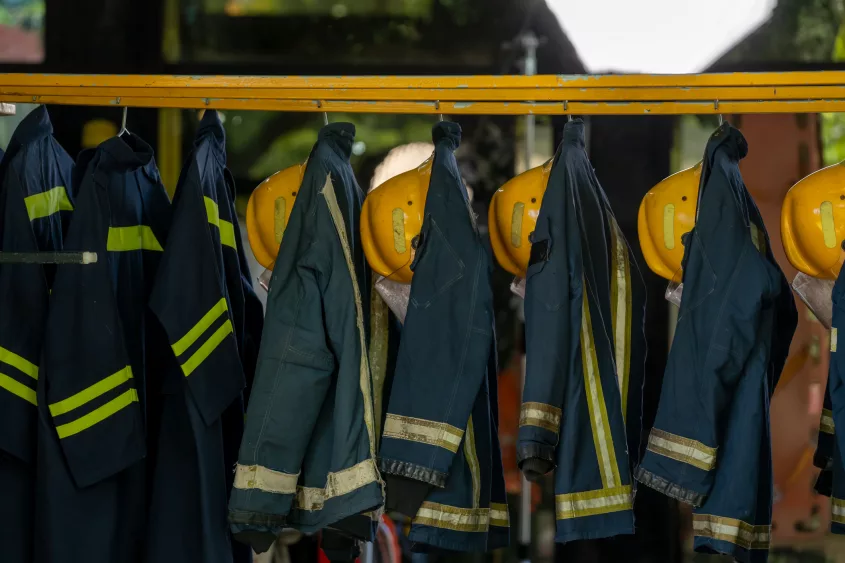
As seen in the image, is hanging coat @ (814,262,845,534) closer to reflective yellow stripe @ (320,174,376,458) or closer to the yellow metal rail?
the yellow metal rail

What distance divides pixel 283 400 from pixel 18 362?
0.69m

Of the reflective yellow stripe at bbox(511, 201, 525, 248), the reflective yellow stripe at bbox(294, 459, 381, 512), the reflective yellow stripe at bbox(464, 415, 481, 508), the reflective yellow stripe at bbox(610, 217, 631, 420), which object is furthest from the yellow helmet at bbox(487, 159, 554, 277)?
the reflective yellow stripe at bbox(294, 459, 381, 512)

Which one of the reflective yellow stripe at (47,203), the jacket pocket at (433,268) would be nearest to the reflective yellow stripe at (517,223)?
the jacket pocket at (433,268)

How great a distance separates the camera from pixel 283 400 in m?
2.25

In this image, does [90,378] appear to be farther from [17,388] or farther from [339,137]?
[339,137]

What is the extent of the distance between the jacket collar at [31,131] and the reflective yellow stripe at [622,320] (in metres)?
1.54

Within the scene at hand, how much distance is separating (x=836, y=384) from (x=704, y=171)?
586mm

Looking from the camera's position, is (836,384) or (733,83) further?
(733,83)

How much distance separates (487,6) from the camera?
372cm

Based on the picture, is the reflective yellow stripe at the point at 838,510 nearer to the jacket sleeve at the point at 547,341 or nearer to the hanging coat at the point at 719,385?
the hanging coat at the point at 719,385

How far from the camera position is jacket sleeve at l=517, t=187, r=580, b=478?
7.22 feet

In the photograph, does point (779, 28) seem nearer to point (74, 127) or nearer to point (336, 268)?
point (336, 268)

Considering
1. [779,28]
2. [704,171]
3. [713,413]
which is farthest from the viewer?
[779,28]

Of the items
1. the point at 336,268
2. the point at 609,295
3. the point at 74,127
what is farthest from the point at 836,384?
the point at 74,127
